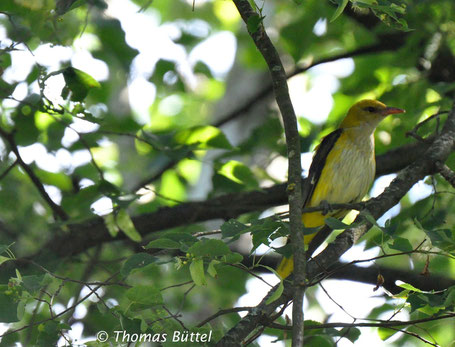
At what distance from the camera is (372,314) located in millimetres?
4105

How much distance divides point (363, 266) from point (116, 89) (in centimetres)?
396

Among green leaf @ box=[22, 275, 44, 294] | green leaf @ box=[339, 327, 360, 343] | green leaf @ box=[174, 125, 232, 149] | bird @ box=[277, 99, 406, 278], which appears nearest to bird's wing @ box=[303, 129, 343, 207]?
bird @ box=[277, 99, 406, 278]

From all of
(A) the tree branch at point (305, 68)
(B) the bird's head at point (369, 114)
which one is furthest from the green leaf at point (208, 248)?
(B) the bird's head at point (369, 114)

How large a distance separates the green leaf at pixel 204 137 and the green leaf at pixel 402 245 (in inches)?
70.8

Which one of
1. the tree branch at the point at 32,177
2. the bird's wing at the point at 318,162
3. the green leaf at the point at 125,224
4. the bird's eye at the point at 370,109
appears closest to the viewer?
the green leaf at the point at 125,224

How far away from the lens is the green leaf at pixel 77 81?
132 inches

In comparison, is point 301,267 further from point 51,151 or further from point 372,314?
point 51,151

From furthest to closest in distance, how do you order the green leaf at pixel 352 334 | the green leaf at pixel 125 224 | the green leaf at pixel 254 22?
→ the green leaf at pixel 125 224
the green leaf at pixel 352 334
the green leaf at pixel 254 22

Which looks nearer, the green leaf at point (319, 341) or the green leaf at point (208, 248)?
the green leaf at point (208, 248)

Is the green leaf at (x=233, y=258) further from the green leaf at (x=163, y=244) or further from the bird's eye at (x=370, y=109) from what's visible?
the bird's eye at (x=370, y=109)

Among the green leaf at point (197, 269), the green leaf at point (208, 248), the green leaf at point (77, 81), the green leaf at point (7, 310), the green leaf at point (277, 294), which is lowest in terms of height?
the green leaf at point (7, 310)

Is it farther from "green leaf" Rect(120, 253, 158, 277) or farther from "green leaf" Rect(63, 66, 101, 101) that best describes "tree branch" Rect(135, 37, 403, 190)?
"green leaf" Rect(120, 253, 158, 277)

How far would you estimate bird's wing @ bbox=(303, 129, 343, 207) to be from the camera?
4.80 meters

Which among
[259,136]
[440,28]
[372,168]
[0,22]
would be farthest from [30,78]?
[440,28]
